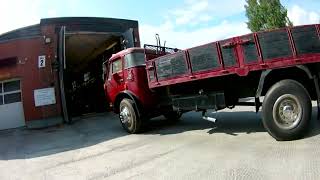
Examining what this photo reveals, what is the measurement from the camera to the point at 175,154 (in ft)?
28.2

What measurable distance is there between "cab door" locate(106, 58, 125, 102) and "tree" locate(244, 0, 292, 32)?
2519 centimetres

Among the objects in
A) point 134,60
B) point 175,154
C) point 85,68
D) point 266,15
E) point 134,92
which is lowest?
point 175,154

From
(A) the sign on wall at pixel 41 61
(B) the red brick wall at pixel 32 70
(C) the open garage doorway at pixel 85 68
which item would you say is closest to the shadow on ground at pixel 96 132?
(B) the red brick wall at pixel 32 70

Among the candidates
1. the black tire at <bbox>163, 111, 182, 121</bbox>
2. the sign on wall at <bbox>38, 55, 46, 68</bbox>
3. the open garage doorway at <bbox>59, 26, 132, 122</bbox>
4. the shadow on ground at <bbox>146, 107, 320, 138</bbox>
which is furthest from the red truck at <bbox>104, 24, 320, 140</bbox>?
the sign on wall at <bbox>38, 55, 46, 68</bbox>

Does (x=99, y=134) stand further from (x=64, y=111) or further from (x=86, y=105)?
(x=86, y=105)

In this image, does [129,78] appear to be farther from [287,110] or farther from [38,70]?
[38,70]

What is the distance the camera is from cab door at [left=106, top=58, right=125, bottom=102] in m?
12.8

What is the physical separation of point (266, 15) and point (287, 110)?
30194 mm

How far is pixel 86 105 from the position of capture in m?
24.3

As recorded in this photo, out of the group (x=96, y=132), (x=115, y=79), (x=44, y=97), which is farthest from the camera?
(x=44, y=97)

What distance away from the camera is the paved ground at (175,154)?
6.81 metres

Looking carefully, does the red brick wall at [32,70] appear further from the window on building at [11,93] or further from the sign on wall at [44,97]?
the window on building at [11,93]

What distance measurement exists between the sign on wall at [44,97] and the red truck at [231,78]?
651 cm

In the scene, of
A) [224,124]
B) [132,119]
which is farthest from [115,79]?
[224,124]
